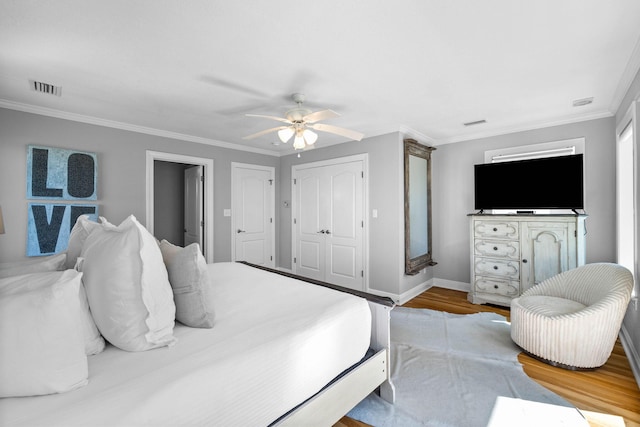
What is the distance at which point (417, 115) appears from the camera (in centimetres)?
343

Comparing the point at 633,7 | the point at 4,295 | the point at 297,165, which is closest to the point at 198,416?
the point at 4,295

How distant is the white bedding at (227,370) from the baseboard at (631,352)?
2.15 m

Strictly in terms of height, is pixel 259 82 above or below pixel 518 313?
above

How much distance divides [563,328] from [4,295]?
3323 millimetres

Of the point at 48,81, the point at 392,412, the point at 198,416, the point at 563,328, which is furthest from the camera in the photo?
the point at 48,81

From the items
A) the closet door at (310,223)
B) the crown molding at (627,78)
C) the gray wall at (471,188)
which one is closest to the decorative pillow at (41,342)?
the crown molding at (627,78)

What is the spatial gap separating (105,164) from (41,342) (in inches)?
128

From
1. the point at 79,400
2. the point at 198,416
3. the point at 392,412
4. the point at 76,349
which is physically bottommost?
the point at 392,412

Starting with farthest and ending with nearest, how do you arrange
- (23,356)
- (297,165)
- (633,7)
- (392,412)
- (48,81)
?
(297,165), (48,81), (392,412), (633,7), (23,356)

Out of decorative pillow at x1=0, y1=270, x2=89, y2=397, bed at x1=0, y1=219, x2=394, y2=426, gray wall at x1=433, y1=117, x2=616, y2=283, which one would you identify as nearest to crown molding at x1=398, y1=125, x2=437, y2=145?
gray wall at x1=433, y1=117, x2=616, y2=283

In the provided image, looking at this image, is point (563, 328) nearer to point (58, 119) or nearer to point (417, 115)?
point (417, 115)

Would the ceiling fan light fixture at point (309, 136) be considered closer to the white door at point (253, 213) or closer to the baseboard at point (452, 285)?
the white door at point (253, 213)

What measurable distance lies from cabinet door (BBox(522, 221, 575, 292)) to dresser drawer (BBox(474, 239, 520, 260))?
0.27 ft

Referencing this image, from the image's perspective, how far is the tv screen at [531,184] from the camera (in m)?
3.35
